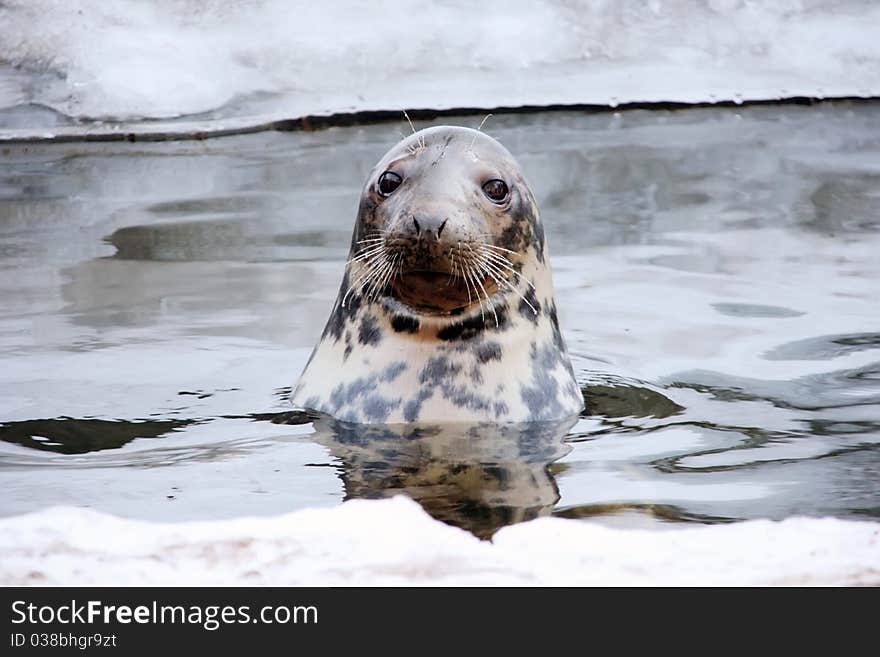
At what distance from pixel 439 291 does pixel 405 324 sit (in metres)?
0.23

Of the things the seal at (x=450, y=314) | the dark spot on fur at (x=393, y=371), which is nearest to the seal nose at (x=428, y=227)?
the seal at (x=450, y=314)

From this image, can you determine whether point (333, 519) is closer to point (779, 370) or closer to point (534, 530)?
point (534, 530)

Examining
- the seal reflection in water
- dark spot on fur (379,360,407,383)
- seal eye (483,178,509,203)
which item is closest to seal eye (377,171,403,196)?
seal eye (483,178,509,203)

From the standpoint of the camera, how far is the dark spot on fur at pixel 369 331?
4.89m

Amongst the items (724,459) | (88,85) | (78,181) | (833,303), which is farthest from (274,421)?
(88,85)

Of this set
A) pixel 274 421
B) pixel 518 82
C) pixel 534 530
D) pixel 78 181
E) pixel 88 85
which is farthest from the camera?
pixel 518 82

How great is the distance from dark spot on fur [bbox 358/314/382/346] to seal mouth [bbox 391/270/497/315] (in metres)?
0.11

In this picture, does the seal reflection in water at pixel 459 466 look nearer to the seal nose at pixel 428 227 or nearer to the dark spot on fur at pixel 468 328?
the dark spot on fur at pixel 468 328

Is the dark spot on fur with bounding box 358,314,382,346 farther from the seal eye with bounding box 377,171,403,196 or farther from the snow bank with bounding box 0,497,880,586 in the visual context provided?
the snow bank with bounding box 0,497,880,586

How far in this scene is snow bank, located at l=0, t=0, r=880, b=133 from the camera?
11109mm

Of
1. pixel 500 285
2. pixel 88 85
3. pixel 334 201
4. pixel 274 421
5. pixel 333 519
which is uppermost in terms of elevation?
pixel 88 85

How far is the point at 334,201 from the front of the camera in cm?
909

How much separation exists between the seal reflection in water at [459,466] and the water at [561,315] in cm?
1
